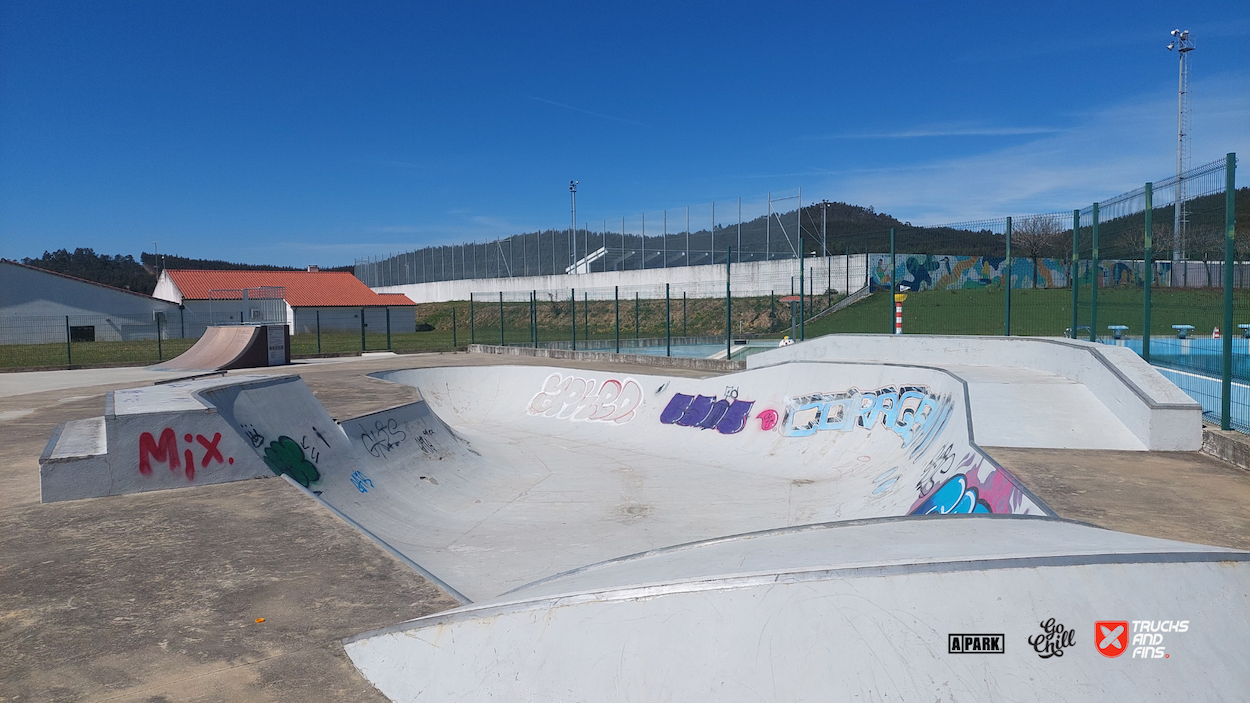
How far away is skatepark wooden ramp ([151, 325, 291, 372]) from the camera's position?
19.4 meters

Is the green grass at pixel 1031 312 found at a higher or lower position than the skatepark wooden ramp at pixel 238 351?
higher

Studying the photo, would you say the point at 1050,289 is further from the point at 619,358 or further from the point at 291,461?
the point at 291,461

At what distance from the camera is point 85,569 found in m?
4.46

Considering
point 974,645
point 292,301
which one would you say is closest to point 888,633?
point 974,645

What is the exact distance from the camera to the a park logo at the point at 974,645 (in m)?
2.63

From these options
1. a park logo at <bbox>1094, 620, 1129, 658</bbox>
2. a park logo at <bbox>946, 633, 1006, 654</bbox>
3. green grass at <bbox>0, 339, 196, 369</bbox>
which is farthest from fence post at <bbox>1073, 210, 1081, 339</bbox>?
green grass at <bbox>0, 339, 196, 369</bbox>

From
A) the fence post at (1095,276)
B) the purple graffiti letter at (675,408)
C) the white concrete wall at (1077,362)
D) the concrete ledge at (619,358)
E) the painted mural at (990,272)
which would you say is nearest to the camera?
the white concrete wall at (1077,362)

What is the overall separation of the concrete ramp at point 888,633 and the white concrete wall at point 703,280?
22544 mm

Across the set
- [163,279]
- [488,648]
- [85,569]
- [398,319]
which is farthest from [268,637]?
[163,279]

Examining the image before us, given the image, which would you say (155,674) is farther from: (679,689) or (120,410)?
(120,410)

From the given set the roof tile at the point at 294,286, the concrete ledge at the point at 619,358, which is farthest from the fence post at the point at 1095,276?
the roof tile at the point at 294,286

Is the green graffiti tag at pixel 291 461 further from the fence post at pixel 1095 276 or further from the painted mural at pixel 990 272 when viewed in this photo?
the painted mural at pixel 990 272

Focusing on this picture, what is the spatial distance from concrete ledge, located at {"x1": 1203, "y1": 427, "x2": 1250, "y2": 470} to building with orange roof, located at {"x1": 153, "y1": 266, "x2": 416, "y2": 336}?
38095 mm

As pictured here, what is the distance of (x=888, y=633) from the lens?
2.68 m
